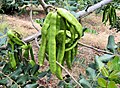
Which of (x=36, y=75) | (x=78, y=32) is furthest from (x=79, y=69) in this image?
(x=78, y=32)

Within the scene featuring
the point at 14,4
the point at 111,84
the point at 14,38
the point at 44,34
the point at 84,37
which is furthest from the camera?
the point at 84,37

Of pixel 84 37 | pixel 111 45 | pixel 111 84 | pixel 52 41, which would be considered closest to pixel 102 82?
pixel 111 84

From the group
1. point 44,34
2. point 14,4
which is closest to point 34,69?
point 44,34

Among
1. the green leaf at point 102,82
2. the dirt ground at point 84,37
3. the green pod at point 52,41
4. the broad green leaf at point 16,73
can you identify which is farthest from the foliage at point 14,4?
the green leaf at point 102,82

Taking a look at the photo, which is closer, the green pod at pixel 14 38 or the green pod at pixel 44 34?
the green pod at pixel 44 34

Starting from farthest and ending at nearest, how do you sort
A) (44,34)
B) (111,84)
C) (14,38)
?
(14,38), (44,34), (111,84)

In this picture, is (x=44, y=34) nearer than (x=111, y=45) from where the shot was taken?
Yes

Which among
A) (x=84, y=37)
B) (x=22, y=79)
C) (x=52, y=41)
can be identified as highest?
(x=52, y=41)

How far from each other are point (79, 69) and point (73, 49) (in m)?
3.00

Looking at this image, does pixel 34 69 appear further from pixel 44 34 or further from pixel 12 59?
pixel 44 34

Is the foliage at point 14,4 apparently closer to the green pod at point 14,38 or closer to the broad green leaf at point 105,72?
the green pod at point 14,38

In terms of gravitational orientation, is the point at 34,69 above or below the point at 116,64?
below

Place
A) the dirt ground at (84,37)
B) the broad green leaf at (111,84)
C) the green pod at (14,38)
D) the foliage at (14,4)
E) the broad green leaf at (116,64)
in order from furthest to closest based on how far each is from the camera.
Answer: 1. the dirt ground at (84,37)
2. the foliage at (14,4)
3. the green pod at (14,38)
4. the broad green leaf at (116,64)
5. the broad green leaf at (111,84)

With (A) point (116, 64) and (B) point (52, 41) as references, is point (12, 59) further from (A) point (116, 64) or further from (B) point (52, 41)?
(A) point (116, 64)
